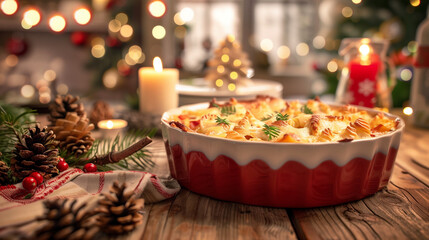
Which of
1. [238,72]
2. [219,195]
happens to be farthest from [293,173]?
[238,72]

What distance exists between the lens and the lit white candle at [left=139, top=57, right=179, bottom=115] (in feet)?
5.48

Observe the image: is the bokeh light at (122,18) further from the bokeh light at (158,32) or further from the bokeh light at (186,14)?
the bokeh light at (186,14)

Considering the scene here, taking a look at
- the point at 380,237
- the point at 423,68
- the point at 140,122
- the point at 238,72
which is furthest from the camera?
the point at 238,72

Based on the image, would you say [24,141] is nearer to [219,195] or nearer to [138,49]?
[219,195]

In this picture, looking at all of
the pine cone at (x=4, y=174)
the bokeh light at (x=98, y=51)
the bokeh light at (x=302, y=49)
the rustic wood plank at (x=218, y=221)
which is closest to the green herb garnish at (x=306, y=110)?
the rustic wood plank at (x=218, y=221)

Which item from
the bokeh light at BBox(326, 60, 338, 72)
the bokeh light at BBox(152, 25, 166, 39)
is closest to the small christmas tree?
the bokeh light at BBox(326, 60, 338, 72)

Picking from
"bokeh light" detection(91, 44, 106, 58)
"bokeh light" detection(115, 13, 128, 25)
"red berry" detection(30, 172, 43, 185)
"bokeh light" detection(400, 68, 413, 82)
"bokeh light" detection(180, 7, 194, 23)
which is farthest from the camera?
"bokeh light" detection(180, 7, 194, 23)

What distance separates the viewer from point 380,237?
0.81 m

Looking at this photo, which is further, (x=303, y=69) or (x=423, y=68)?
(x=303, y=69)

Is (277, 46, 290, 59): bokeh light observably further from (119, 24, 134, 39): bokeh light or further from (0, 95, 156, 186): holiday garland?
(0, 95, 156, 186): holiday garland

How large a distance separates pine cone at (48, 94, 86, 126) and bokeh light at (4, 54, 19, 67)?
485cm

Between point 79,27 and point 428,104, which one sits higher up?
point 79,27

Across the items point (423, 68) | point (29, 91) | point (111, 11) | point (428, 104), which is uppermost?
point (111, 11)

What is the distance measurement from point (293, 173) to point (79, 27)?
4.71m
